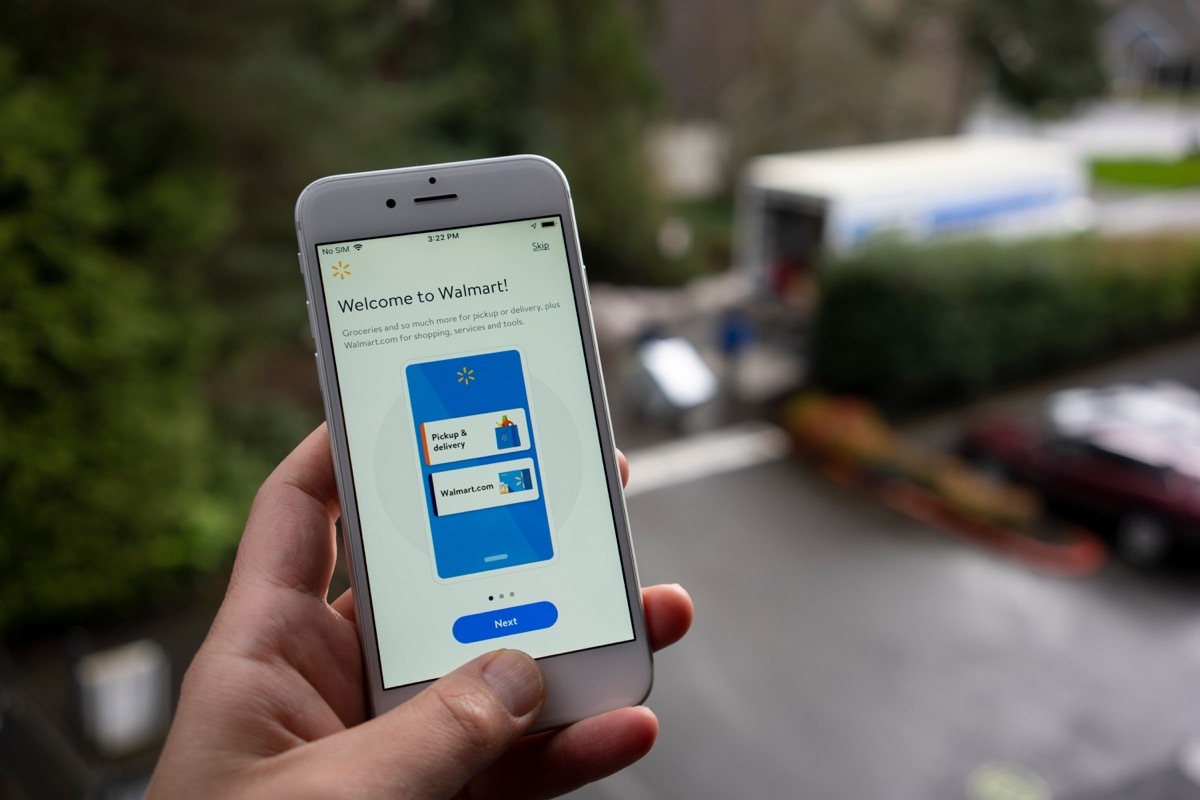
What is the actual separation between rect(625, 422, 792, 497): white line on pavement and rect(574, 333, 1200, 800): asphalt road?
0.96 feet

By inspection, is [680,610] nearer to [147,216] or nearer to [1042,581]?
[147,216]

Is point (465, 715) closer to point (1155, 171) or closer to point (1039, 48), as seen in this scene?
point (1155, 171)

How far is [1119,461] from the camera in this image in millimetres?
7184

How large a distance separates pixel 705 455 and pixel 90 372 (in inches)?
193

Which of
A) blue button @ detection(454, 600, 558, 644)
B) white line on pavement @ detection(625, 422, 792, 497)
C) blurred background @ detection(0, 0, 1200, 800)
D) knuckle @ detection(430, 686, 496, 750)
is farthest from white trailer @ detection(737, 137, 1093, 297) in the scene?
knuckle @ detection(430, 686, 496, 750)

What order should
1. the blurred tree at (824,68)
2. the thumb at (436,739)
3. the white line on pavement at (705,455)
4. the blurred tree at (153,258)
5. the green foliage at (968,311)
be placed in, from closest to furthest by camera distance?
A: the thumb at (436,739), the blurred tree at (153,258), the white line on pavement at (705,455), the green foliage at (968,311), the blurred tree at (824,68)

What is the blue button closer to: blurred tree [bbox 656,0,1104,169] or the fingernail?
the fingernail

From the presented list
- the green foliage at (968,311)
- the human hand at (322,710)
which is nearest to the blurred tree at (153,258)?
the human hand at (322,710)

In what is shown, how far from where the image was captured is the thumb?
3.89 ft

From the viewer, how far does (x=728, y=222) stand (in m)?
15.3

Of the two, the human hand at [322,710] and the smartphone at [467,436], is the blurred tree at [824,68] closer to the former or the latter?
the smartphone at [467,436]

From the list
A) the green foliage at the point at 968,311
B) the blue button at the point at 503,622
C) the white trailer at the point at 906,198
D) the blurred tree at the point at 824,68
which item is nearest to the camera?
the blue button at the point at 503,622

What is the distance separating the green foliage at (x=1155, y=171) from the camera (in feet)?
20.7

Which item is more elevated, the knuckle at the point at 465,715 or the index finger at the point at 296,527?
the index finger at the point at 296,527
